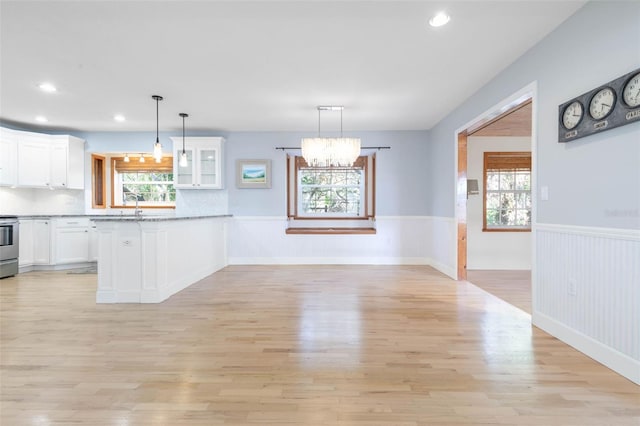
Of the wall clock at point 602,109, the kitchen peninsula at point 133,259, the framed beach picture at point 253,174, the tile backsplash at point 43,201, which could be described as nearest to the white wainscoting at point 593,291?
the wall clock at point 602,109

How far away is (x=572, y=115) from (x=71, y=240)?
692 cm

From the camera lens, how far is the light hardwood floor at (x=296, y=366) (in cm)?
156

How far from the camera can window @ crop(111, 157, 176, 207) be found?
20.4ft

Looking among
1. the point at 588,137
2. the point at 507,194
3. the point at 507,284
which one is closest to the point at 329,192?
the point at 507,194

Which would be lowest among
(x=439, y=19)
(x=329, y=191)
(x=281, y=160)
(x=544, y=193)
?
(x=544, y=193)

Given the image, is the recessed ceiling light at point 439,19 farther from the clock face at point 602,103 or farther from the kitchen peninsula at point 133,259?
the kitchen peninsula at point 133,259

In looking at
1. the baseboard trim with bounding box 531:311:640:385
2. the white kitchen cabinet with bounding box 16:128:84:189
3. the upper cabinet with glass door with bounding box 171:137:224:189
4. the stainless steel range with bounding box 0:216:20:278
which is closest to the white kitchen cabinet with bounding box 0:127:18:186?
the white kitchen cabinet with bounding box 16:128:84:189

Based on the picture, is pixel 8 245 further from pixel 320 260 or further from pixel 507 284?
pixel 507 284

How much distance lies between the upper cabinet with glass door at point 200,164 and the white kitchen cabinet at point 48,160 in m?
1.79

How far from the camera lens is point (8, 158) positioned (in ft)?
16.4

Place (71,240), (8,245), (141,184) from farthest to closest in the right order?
(141,184)
(71,240)
(8,245)

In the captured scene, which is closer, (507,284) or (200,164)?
(507,284)

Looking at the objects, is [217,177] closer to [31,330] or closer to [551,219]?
[31,330]

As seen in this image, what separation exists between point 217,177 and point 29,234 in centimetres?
312
